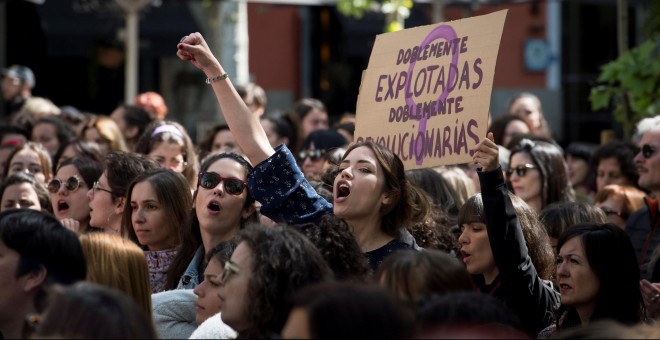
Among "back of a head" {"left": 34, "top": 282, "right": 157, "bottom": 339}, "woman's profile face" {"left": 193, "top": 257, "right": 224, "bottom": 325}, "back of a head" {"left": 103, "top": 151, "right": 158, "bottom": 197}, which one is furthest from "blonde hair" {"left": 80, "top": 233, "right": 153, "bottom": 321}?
"back of a head" {"left": 103, "top": 151, "right": 158, "bottom": 197}

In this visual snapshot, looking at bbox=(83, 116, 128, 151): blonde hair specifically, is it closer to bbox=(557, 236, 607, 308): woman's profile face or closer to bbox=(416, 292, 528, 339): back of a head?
bbox=(557, 236, 607, 308): woman's profile face

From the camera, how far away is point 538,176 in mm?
7996

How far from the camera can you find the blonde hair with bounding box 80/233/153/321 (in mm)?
4758

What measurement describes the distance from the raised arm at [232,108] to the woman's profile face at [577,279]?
1.35 metres

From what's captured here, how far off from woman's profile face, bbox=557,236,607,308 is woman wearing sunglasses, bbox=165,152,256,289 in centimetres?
161

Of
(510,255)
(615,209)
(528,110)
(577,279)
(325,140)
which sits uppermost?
(528,110)

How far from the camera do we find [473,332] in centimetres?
363

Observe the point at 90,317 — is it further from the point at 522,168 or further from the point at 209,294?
the point at 522,168

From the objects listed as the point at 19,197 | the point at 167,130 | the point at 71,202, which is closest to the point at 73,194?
the point at 71,202

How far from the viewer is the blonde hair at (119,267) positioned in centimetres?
476

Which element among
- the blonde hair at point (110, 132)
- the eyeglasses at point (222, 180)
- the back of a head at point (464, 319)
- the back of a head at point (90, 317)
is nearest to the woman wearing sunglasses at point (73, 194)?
the eyeglasses at point (222, 180)

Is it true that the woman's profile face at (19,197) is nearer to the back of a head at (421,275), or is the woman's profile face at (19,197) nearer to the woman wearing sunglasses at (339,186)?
the woman wearing sunglasses at (339,186)

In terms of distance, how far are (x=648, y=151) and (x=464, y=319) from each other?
3.89m

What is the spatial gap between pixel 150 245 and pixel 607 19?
1677 centimetres
